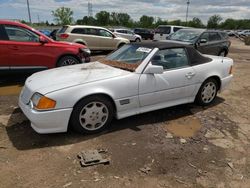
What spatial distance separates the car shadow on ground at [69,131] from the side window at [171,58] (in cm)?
93

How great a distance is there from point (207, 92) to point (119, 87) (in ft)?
7.46

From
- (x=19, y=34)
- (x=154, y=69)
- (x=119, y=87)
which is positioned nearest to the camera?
(x=119, y=87)

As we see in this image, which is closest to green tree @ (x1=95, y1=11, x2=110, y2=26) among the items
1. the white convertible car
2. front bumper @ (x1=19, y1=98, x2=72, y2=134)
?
the white convertible car

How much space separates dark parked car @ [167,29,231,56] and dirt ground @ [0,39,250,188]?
248 inches

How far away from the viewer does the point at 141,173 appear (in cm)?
330

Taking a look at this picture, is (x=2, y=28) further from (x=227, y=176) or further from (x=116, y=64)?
(x=227, y=176)

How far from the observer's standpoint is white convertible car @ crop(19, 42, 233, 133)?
3891mm

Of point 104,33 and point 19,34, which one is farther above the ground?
point 19,34

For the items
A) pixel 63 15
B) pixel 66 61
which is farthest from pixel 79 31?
pixel 63 15

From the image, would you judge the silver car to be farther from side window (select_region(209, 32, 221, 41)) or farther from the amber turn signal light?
the amber turn signal light

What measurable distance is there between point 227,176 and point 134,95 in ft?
6.10

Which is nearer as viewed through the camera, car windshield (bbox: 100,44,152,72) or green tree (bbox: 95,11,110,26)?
car windshield (bbox: 100,44,152,72)

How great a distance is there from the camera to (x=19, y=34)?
713 centimetres

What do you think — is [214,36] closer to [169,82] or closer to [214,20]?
[169,82]
